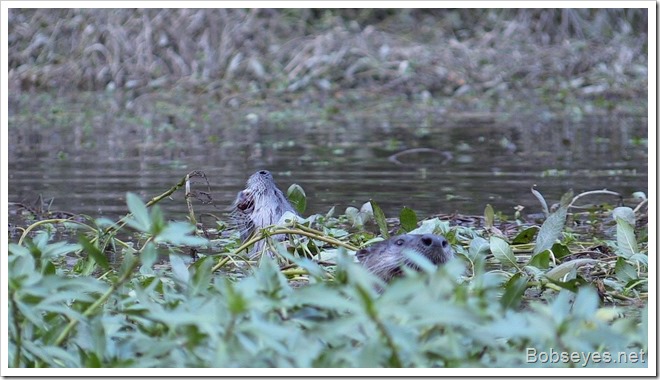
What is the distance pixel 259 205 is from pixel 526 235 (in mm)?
1286

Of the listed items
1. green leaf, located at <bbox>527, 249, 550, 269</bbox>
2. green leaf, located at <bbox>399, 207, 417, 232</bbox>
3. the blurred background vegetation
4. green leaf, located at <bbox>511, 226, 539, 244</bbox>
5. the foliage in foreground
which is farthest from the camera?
the blurred background vegetation

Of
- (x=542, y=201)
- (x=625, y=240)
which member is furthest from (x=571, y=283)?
(x=542, y=201)

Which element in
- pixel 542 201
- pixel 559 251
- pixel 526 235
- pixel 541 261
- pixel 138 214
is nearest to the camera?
pixel 138 214

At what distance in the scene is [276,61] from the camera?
53.5ft

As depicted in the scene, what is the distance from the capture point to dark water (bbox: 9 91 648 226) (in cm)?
759

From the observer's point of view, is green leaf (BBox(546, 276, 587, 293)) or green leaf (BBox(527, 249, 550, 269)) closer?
green leaf (BBox(546, 276, 587, 293))

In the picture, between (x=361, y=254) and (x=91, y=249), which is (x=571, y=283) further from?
(x=91, y=249)

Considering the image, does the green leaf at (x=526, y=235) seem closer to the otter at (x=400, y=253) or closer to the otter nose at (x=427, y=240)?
the otter at (x=400, y=253)

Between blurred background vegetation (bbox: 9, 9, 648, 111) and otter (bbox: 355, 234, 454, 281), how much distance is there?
1076 centimetres

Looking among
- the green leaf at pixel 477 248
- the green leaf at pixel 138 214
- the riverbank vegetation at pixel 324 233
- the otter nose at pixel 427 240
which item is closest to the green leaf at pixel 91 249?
the riverbank vegetation at pixel 324 233

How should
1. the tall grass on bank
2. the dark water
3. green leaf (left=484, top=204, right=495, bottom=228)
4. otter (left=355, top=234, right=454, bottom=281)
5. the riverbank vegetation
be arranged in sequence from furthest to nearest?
1. the tall grass on bank
2. the dark water
3. green leaf (left=484, top=204, right=495, bottom=228)
4. otter (left=355, top=234, right=454, bottom=281)
5. the riverbank vegetation

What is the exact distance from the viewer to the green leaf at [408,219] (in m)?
5.24

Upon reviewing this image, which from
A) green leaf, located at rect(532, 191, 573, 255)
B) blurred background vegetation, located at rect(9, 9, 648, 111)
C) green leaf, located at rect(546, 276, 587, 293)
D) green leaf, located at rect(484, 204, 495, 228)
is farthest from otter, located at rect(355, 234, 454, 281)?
blurred background vegetation, located at rect(9, 9, 648, 111)

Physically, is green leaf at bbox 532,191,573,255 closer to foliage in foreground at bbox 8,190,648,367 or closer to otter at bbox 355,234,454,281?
otter at bbox 355,234,454,281
